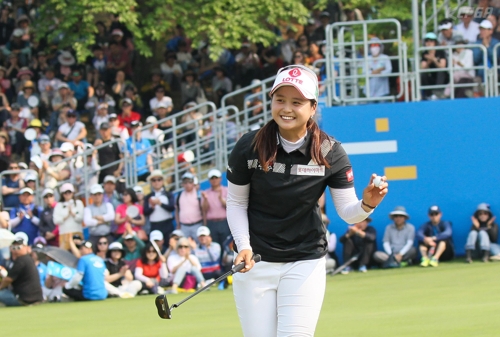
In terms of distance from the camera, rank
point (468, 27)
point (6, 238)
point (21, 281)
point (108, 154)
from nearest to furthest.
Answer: point (21, 281)
point (6, 238)
point (468, 27)
point (108, 154)

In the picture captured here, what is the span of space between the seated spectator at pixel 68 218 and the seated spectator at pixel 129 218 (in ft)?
2.33

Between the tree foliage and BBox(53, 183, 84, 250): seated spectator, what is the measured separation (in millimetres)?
3652

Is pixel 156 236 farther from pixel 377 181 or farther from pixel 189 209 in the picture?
pixel 377 181

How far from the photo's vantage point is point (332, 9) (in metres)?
21.4

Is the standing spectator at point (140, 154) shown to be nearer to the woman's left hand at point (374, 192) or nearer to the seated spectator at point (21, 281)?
the seated spectator at point (21, 281)

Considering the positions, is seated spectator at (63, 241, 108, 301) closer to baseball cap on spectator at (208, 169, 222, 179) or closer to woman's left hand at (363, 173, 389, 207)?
baseball cap on spectator at (208, 169, 222, 179)

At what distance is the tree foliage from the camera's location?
1992 centimetres

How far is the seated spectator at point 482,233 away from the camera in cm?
1684

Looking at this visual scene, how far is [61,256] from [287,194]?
11751 mm

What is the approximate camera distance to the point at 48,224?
58.6 feet

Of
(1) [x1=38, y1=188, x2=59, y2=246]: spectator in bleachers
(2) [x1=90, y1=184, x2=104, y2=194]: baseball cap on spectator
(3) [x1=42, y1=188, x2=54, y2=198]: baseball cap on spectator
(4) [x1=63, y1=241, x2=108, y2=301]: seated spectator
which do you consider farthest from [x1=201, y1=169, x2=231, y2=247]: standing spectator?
(3) [x1=42, y1=188, x2=54, y2=198]: baseball cap on spectator

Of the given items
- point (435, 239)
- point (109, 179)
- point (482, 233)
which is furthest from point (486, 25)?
point (109, 179)

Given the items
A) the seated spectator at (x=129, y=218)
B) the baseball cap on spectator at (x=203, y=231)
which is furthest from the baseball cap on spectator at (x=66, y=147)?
the baseball cap on spectator at (x=203, y=231)

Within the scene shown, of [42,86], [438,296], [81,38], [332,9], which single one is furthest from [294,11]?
[438,296]
